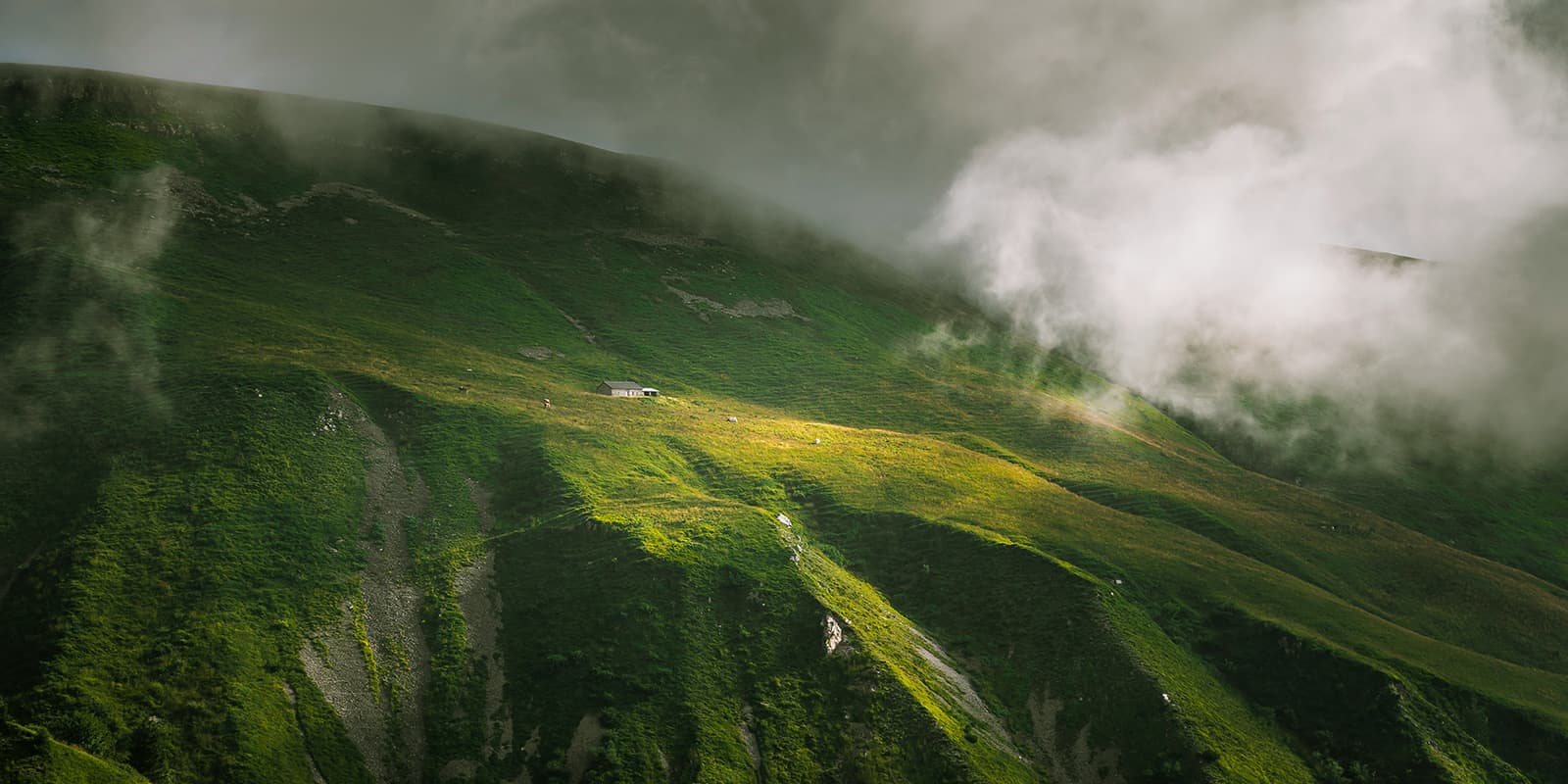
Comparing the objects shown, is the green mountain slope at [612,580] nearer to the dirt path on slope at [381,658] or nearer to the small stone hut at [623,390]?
the dirt path on slope at [381,658]

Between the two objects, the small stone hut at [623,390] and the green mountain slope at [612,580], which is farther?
the small stone hut at [623,390]

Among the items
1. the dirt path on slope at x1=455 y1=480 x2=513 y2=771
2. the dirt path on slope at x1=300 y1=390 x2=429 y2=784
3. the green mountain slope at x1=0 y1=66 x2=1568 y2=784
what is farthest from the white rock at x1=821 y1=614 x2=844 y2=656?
the dirt path on slope at x1=300 y1=390 x2=429 y2=784

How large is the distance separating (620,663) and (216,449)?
4482 centimetres

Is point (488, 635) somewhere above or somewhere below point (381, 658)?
above

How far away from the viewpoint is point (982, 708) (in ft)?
241

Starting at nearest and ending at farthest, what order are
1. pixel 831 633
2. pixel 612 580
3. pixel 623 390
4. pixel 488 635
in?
pixel 488 635, pixel 831 633, pixel 612 580, pixel 623 390

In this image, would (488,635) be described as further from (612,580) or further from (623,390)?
(623,390)

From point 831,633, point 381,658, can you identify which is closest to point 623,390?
point 831,633

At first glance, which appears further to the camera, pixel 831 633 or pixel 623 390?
pixel 623 390

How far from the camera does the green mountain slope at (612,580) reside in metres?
62.1

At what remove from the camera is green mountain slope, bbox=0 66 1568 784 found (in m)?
62.1

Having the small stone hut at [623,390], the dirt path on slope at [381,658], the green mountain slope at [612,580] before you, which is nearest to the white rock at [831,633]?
the green mountain slope at [612,580]

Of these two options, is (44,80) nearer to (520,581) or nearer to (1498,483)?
(520,581)

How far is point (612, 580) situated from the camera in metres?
77.0
